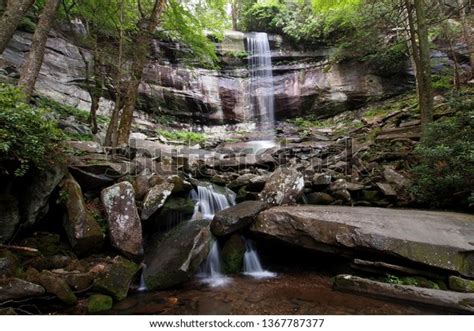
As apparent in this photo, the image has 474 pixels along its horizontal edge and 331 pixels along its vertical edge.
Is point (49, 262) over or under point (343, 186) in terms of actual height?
under

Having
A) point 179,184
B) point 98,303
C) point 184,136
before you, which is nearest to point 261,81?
point 184,136

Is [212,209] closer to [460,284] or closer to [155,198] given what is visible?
[155,198]

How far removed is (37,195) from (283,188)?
4483 millimetres

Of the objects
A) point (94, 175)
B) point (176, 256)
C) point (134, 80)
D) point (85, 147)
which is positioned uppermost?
point (134, 80)

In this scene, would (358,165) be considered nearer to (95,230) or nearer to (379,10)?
(95,230)

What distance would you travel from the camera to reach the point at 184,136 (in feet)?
47.6

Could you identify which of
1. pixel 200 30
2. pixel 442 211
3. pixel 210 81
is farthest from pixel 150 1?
pixel 442 211

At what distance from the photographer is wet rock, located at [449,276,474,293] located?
3432 millimetres

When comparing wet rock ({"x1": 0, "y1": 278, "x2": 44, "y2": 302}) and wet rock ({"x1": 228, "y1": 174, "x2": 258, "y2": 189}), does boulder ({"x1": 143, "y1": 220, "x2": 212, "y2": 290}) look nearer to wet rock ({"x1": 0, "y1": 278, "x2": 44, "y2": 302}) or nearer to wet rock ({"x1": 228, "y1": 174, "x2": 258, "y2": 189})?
wet rock ({"x1": 0, "y1": 278, "x2": 44, "y2": 302})

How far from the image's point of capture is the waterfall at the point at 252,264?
16.4ft

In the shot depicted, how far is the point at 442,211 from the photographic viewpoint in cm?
517

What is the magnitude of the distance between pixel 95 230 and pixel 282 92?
49.0 ft

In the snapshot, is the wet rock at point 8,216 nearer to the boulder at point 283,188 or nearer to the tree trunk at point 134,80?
the tree trunk at point 134,80

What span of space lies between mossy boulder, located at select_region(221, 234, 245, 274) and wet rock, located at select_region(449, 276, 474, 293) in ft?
10.4
